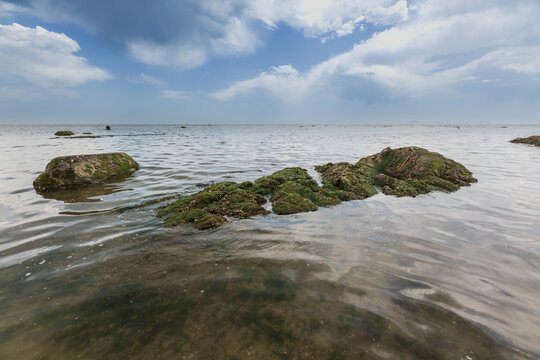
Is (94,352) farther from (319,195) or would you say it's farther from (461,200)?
(461,200)

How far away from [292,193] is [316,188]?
1.55 metres

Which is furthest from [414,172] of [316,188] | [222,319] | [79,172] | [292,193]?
[79,172]

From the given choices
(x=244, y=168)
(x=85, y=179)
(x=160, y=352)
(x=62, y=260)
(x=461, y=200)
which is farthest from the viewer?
(x=244, y=168)

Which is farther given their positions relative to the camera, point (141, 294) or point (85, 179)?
point (85, 179)

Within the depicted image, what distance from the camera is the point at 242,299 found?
3.59 metres

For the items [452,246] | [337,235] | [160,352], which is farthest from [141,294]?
[452,246]

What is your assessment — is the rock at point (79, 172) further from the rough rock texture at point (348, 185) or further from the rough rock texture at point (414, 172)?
the rough rock texture at point (414, 172)

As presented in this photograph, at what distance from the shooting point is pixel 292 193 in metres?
8.48

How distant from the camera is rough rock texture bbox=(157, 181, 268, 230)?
6.53 metres

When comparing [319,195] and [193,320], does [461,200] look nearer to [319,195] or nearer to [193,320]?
[319,195]

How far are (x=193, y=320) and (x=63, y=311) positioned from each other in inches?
74.9

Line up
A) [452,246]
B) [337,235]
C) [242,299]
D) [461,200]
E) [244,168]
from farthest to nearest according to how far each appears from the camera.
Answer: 1. [244,168]
2. [461,200]
3. [337,235]
4. [452,246]
5. [242,299]

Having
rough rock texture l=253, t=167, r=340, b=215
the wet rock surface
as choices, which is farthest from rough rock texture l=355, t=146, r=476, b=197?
rough rock texture l=253, t=167, r=340, b=215

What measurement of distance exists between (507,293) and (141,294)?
5.66m
